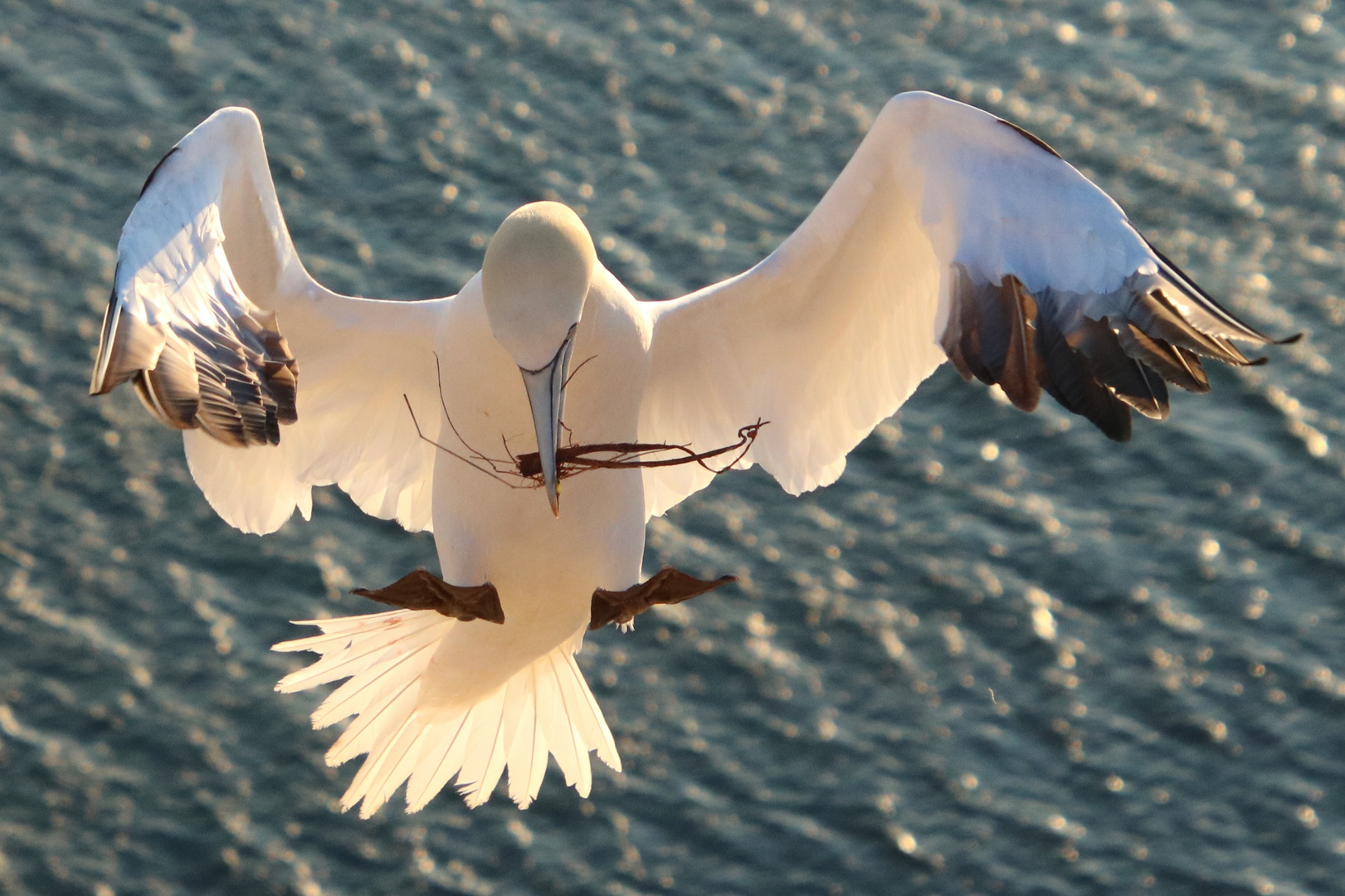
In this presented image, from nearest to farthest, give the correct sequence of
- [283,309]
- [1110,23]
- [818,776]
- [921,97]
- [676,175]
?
[921,97] < [283,309] < [818,776] < [676,175] < [1110,23]

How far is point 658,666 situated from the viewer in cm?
1117

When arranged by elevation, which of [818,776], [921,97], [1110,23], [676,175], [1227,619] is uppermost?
[921,97]

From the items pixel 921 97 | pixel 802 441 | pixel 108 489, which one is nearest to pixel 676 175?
pixel 108 489

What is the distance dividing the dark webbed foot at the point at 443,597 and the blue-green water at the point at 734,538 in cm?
500

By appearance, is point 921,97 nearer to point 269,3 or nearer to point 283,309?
point 283,309

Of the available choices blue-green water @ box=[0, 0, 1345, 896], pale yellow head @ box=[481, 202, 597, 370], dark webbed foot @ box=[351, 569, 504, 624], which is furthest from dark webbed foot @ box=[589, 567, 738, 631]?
blue-green water @ box=[0, 0, 1345, 896]

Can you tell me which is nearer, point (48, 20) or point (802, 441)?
point (802, 441)

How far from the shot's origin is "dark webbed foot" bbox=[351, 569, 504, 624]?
557 cm

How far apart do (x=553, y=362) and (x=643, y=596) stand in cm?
114

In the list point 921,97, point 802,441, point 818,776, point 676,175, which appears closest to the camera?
point 921,97

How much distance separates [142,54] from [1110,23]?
7.32m

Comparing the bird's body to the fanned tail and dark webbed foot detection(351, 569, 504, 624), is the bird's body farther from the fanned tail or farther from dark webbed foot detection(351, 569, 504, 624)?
the fanned tail

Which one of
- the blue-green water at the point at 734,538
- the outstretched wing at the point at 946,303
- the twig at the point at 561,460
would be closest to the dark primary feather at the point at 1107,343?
the outstretched wing at the point at 946,303

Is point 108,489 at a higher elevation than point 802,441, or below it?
below
